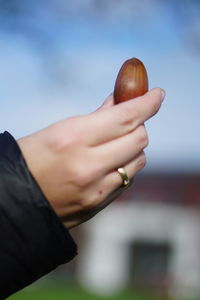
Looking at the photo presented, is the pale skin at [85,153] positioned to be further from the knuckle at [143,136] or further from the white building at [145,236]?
the white building at [145,236]

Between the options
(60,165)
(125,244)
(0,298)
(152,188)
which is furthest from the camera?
(125,244)

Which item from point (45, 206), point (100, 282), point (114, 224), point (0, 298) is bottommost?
point (100, 282)

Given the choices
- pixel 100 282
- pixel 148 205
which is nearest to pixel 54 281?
pixel 100 282

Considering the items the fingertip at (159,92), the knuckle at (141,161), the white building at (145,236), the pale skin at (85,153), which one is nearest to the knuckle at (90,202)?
the pale skin at (85,153)

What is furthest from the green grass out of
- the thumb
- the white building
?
the thumb

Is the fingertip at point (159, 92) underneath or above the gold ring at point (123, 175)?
above

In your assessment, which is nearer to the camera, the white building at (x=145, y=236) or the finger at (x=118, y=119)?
the finger at (x=118, y=119)

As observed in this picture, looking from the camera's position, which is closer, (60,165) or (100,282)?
(60,165)

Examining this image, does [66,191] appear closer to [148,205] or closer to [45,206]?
[45,206]
